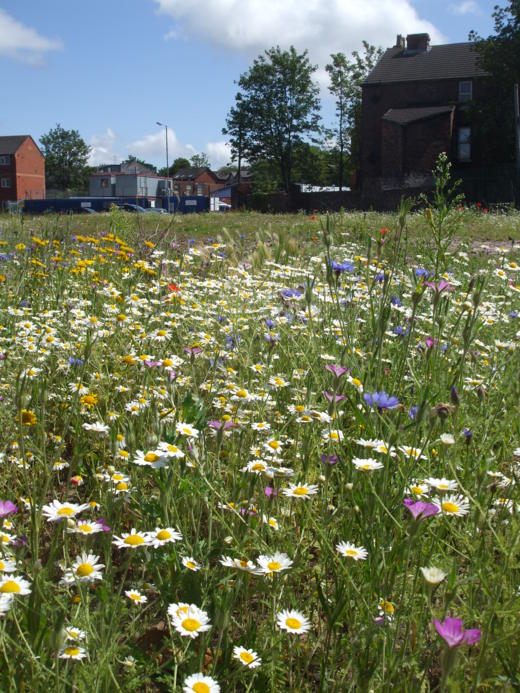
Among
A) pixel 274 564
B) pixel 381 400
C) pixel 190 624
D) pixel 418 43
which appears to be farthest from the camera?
pixel 418 43

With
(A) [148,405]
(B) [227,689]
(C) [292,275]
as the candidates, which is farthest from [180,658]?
(C) [292,275]

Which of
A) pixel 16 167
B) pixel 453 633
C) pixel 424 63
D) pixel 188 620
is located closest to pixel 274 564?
pixel 188 620

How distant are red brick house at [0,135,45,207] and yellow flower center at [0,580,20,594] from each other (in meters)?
76.8

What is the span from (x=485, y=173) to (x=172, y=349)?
34.4 meters

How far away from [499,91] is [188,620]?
3850 centimetres

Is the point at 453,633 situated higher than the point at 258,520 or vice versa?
the point at 453,633

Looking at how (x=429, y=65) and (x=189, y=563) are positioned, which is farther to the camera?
(x=429, y=65)

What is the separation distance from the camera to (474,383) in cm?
269

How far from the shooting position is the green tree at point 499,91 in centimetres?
3406

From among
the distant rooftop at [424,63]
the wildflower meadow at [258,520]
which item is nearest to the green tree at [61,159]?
the distant rooftop at [424,63]

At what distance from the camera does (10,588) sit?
3.97 ft

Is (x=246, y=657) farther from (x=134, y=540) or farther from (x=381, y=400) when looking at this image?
(x=381, y=400)

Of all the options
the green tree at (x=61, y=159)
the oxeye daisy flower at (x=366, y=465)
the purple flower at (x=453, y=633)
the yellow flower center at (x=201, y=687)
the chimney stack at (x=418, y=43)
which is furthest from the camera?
the green tree at (x=61, y=159)

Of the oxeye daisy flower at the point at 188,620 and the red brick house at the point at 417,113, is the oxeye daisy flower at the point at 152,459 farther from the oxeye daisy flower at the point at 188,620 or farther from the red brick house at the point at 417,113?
the red brick house at the point at 417,113
